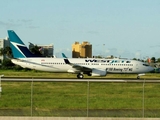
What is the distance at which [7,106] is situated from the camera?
17.5m

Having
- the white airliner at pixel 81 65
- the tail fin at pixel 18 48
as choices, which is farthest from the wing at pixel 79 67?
the tail fin at pixel 18 48

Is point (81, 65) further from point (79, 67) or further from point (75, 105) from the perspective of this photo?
point (75, 105)

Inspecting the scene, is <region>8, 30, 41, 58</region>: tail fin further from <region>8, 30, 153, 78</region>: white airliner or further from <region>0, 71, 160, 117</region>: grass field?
<region>0, 71, 160, 117</region>: grass field

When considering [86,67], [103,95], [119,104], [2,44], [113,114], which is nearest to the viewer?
[113,114]

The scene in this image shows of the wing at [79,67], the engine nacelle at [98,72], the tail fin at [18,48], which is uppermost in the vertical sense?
the tail fin at [18,48]

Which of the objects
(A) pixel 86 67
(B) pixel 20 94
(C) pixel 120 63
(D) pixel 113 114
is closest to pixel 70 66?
(A) pixel 86 67

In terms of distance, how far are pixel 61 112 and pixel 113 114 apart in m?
2.04

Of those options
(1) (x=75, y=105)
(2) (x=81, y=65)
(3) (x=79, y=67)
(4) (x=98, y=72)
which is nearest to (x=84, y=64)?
(2) (x=81, y=65)

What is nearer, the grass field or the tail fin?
the grass field

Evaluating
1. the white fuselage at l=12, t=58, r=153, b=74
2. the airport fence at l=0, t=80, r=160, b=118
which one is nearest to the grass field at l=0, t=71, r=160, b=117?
the airport fence at l=0, t=80, r=160, b=118

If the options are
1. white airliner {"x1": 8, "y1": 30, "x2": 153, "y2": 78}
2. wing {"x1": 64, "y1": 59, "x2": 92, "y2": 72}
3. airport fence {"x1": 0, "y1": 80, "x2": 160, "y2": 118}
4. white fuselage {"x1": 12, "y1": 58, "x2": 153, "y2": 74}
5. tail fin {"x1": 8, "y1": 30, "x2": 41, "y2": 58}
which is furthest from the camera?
tail fin {"x1": 8, "y1": 30, "x2": 41, "y2": 58}

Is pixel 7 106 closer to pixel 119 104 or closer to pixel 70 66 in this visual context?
pixel 119 104

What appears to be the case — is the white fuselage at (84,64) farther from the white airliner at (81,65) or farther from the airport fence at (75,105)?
the airport fence at (75,105)

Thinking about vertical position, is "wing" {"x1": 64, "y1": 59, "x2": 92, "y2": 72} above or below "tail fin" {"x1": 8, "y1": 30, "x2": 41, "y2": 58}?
below
